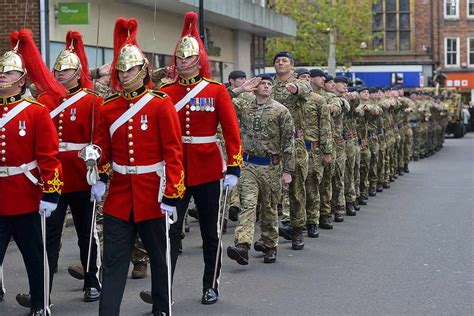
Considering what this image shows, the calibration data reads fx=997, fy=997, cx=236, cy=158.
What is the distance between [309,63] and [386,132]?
1244 inches

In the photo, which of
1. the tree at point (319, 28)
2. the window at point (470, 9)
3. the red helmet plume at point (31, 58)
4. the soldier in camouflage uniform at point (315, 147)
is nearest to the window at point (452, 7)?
the window at point (470, 9)

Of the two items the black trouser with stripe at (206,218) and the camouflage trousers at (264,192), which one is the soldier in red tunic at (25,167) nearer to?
the black trouser with stripe at (206,218)

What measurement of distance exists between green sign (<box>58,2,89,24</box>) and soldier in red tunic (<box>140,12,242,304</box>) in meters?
7.78

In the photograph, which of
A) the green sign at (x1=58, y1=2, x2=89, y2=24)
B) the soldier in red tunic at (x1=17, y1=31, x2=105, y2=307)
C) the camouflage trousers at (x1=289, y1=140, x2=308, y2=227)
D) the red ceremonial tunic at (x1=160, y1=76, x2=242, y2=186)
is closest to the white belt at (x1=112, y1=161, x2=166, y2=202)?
the red ceremonial tunic at (x1=160, y1=76, x2=242, y2=186)

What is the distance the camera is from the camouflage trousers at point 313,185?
12289 mm

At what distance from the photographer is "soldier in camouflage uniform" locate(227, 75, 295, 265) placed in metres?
10.2

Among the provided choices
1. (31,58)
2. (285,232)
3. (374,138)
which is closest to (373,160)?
(374,138)

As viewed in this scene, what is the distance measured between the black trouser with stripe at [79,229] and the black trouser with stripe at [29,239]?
431 mm

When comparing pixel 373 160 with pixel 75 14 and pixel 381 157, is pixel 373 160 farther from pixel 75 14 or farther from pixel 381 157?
pixel 75 14

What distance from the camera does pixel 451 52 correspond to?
63.5m

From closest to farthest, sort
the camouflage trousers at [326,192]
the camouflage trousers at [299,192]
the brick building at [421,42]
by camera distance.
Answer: the camouflage trousers at [299,192] → the camouflage trousers at [326,192] → the brick building at [421,42]

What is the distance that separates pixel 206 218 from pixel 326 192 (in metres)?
5.23

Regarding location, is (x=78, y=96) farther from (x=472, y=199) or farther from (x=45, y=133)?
(x=472, y=199)

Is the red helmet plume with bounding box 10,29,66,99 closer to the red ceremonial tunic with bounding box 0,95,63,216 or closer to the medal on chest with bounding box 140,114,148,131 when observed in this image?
the red ceremonial tunic with bounding box 0,95,63,216
